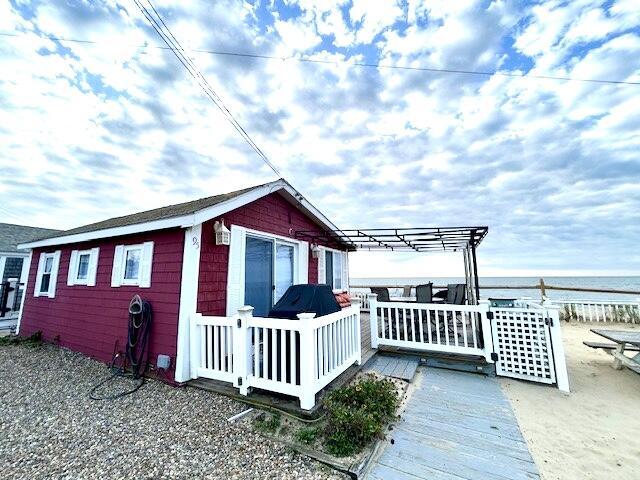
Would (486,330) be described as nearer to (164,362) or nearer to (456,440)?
(456,440)

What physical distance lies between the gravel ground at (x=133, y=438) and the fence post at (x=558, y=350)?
Result: 3612 millimetres

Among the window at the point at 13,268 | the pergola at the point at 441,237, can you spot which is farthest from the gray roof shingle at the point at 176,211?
the window at the point at 13,268

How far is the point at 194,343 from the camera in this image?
389 centimetres

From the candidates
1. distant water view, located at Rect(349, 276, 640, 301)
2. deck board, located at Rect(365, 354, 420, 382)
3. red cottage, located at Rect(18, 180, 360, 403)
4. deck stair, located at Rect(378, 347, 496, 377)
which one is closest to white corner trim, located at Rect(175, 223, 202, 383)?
red cottage, located at Rect(18, 180, 360, 403)

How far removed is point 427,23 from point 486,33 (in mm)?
1116

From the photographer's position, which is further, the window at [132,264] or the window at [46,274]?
the window at [46,274]

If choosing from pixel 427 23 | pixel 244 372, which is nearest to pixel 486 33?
pixel 427 23

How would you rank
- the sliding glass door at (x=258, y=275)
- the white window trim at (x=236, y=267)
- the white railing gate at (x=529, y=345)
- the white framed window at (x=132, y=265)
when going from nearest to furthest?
the white railing gate at (x=529, y=345), the white framed window at (x=132, y=265), the white window trim at (x=236, y=267), the sliding glass door at (x=258, y=275)

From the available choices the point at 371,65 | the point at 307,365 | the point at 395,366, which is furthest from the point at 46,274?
the point at 371,65

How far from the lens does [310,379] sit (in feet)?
9.60

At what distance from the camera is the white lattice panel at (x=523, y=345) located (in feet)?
12.7

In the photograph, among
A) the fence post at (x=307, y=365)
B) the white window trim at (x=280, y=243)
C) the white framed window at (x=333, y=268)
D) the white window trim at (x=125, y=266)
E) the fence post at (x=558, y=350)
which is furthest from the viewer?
the white framed window at (x=333, y=268)

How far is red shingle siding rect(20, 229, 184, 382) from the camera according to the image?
4066 mm

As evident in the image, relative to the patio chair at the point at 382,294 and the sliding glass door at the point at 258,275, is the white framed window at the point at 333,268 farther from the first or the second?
the sliding glass door at the point at 258,275
